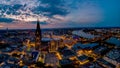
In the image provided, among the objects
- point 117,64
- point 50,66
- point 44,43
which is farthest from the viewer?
point 44,43

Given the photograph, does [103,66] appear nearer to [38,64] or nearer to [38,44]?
[38,64]

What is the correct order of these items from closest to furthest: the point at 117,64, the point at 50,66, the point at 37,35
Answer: the point at 50,66 < the point at 117,64 < the point at 37,35

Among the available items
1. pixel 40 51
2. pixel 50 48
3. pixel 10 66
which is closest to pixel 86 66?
pixel 10 66

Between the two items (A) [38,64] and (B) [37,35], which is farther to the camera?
(B) [37,35]

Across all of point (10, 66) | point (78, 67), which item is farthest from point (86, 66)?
point (10, 66)

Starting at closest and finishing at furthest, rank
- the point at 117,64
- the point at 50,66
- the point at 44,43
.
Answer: the point at 50,66, the point at 117,64, the point at 44,43

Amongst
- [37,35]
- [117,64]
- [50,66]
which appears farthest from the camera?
[37,35]

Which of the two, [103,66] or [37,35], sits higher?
[37,35]

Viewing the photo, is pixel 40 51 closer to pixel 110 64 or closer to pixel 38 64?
pixel 38 64

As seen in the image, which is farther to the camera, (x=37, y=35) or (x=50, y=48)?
(x=50, y=48)
